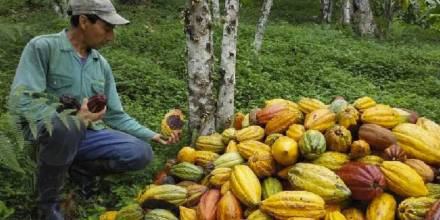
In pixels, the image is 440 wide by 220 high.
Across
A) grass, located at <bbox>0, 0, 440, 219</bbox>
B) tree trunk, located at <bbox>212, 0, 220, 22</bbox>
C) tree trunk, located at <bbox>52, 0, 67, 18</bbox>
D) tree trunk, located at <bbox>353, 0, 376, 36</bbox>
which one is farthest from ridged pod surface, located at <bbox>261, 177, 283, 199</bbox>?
tree trunk, located at <bbox>353, 0, 376, 36</bbox>

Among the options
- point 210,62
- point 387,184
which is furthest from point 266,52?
point 387,184

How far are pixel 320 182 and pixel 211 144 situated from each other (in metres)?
1.37

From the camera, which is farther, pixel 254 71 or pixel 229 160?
pixel 254 71

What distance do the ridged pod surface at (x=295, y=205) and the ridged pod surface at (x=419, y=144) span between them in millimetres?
992

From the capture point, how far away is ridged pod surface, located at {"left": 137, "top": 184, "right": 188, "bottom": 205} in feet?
13.1

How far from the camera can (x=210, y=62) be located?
202 inches

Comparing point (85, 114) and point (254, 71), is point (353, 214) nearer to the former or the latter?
point (85, 114)

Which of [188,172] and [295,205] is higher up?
[295,205]

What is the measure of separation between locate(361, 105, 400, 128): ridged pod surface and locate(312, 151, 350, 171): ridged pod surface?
45 centimetres

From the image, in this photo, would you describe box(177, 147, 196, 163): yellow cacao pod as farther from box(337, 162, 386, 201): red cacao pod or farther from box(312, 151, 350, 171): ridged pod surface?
box(337, 162, 386, 201): red cacao pod

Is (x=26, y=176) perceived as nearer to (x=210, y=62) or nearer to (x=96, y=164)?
(x=96, y=164)

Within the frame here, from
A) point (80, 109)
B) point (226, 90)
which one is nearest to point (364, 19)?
point (226, 90)

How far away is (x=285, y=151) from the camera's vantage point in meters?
3.91

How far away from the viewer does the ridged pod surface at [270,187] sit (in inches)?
152
